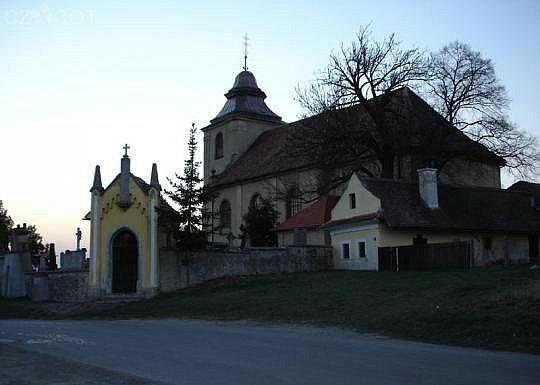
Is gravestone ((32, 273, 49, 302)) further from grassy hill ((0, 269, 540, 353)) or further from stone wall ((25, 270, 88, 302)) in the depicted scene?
grassy hill ((0, 269, 540, 353))

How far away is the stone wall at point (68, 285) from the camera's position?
34531 millimetres

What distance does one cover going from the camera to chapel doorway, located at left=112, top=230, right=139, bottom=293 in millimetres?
34125

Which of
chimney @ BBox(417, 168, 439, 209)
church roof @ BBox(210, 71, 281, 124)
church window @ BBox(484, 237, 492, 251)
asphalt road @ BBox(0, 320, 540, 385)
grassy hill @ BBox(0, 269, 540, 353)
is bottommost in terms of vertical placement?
asphalt road @ BBox(0, 320, 540, 385)

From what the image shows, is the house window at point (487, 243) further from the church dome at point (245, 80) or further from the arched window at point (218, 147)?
the church dome at point (245, 80)

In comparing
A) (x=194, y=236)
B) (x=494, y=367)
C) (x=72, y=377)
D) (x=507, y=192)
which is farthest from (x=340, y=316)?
(x=507, y=192)

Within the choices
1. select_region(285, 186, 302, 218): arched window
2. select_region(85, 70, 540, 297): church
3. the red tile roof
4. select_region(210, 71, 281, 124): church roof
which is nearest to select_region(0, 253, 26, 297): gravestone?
select_region(85, 70, 540, 297): church

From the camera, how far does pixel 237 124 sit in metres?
67.4

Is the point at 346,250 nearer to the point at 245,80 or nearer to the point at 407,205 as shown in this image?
the point at 407,205

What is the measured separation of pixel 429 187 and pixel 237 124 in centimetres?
3218

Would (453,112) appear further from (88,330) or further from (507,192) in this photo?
(88,330)

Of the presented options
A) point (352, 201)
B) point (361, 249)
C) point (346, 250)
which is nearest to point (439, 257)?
point (361, 249)

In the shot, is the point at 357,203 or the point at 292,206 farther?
the point at 292,206

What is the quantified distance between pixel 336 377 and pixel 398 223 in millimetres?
25651

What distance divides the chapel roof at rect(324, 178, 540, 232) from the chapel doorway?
12.2 metres
